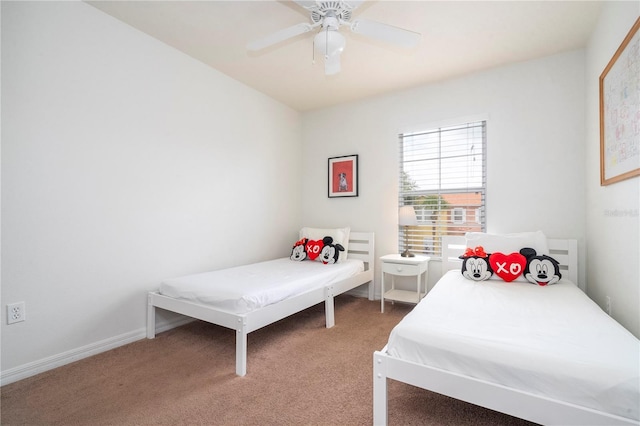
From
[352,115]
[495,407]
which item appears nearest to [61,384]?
[495,407]

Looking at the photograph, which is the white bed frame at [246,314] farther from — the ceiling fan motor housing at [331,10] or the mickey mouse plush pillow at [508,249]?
the ceiling fan motor housing at [331,10]

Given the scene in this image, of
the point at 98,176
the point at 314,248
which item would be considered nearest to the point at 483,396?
the point at 314,248

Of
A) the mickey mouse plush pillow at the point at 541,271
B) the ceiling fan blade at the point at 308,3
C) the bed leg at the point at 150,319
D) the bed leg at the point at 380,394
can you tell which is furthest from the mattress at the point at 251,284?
the ceiling fan blade at the point at 308,3

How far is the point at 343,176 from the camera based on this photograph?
4031 mm

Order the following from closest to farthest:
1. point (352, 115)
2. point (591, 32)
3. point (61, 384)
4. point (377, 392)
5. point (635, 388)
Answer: point (635, 388) < point (377, 392) < point (61, 384) < point (591, 32) < point (352, 115)

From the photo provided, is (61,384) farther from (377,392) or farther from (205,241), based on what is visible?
(377,392)

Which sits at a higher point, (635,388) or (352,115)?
(352,115)

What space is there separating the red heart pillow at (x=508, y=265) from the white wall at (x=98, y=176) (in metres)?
2.55

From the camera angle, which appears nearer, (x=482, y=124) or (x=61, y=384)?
(x=61, y=384)

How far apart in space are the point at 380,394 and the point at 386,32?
6.70 ft

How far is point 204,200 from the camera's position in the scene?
3.06 m

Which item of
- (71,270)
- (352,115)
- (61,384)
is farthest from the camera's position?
(352,115)

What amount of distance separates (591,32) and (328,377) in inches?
132

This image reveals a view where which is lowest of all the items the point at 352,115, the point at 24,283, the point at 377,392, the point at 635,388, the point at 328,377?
the point at 328,377
